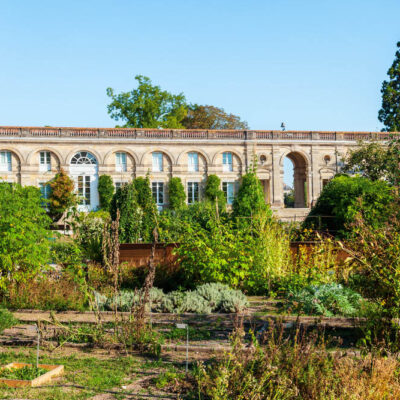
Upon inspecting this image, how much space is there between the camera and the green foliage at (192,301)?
8.13 meters

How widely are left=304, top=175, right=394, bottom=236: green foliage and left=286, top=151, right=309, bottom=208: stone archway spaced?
70.4 feet

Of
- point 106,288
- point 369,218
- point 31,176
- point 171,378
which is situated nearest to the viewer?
point 171,378

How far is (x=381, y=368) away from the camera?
13.9ft

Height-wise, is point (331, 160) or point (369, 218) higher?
point (331, 160)

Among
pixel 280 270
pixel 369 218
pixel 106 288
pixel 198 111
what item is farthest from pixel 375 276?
pixel 198 111

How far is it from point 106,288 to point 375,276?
5.77 meters

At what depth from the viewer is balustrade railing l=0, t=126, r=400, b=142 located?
32031 mm

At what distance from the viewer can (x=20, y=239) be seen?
8.75m

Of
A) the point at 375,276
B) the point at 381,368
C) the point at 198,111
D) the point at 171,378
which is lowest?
the point at 171,378

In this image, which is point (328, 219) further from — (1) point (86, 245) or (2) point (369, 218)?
(1) point (86, 245)

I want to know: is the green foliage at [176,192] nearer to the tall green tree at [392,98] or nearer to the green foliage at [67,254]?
the tall green tree at [392,98]

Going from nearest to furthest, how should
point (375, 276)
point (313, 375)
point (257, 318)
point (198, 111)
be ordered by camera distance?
point (313, 375)
point (375, 276)
point (257, 318)
point (198, 111)

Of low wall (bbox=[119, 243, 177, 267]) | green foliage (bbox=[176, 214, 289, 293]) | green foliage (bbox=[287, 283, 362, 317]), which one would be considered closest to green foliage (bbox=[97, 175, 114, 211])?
low wall (bbox=[119, 243, 177, 267])

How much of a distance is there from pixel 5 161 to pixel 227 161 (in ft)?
51.3
